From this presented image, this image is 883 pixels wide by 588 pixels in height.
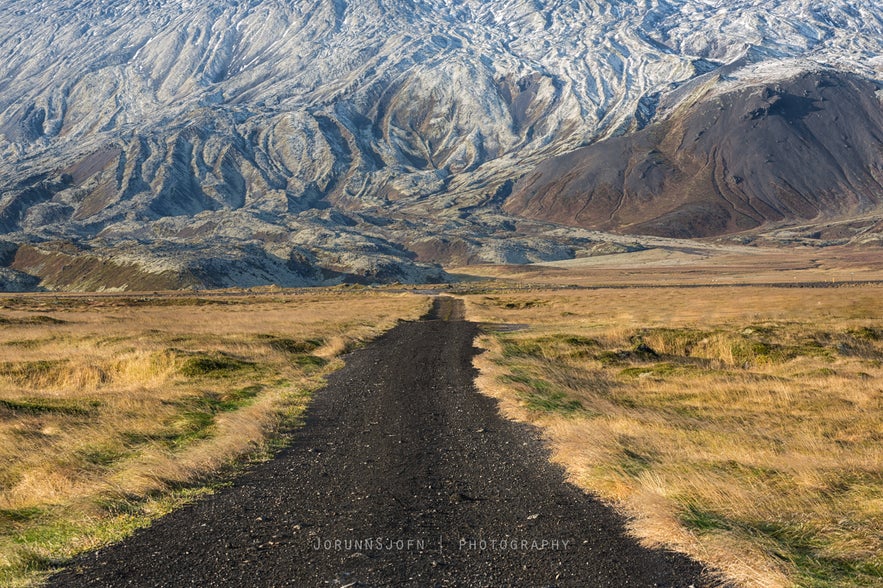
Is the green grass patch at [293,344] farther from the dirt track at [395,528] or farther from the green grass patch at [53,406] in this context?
the dirt track at [395,528]

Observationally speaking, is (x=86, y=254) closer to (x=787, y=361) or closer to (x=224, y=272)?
(x=224, y=272)

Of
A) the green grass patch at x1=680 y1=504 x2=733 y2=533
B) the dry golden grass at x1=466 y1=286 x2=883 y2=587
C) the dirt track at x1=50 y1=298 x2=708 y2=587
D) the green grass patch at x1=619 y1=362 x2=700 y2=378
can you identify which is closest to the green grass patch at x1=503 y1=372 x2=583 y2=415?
the dry golden grass at x1=466 y1=286 x2=883 y2=587

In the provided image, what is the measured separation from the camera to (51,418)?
582 inches

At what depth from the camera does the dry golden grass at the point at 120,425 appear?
9094mm

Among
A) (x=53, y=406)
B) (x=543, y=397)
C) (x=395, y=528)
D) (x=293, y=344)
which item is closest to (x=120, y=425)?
(x=53, y=406)

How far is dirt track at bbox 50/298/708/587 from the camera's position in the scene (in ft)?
24.1

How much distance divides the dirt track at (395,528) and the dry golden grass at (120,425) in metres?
0.86

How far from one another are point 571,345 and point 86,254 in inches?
7610

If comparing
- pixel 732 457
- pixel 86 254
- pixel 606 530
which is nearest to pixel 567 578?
pixel 606 530

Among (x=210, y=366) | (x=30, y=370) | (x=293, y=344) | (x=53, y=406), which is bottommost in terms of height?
(x=293, y=344)

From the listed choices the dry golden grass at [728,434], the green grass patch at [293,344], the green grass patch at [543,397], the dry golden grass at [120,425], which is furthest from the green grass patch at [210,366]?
the green grass patch at [543,397]

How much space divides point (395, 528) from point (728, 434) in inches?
399

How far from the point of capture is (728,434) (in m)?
15.0

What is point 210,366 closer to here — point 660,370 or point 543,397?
point 543,397
